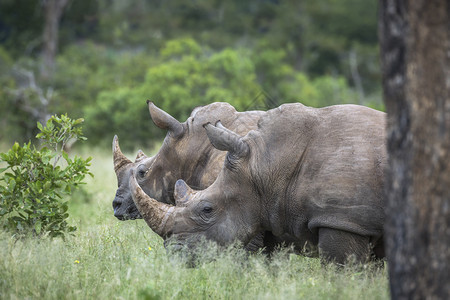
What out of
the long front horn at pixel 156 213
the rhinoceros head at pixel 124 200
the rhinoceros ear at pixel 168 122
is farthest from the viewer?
the rhinoceros head at pixel 124 200

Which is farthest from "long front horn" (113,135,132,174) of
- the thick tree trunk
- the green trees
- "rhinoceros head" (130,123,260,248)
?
the green trees

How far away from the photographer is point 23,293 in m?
5.07

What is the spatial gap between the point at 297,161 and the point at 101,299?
75.7 inches

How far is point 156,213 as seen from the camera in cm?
632

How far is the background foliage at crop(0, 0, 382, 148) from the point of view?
21.8 metres

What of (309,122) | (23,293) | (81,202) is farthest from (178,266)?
(81,202)

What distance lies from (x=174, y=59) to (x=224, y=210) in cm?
1891

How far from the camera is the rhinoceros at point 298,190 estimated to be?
18.1 feet

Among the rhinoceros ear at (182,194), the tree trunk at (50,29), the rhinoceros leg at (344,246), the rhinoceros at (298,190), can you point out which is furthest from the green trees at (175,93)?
the rhinoceros leg at (344,246)

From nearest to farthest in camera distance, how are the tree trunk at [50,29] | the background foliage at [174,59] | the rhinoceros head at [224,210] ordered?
the rhinoceros head at [224,210] < the background foliage at [174,59] < the tree trunk at [50,29]

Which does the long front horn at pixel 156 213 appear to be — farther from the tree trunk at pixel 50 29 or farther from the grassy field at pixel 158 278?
the tree trunk at pixel 50 29

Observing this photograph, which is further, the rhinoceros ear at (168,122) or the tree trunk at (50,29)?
the tree trunk at (50,29)

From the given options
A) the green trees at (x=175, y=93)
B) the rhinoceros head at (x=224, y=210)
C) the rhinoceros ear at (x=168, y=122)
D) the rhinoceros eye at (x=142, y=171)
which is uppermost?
the green trees at (x=175, y=93)

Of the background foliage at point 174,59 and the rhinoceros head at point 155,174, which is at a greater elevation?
the background foliage at point 174,59
